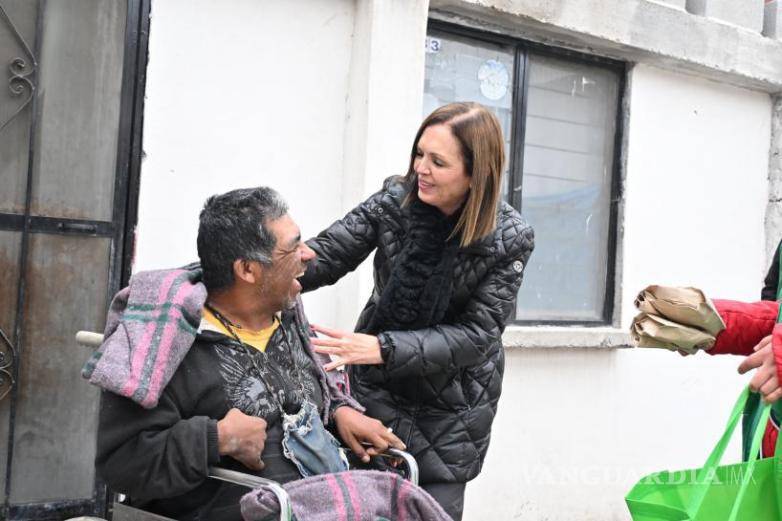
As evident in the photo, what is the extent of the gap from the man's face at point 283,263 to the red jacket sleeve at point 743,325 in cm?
120

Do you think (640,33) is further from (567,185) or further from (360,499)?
(360,499)

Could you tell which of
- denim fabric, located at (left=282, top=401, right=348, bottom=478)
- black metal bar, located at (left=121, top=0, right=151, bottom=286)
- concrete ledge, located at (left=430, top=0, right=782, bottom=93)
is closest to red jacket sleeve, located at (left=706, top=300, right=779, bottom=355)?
denim fabric, located at (left=282, top=401, right=348, bottom=478)

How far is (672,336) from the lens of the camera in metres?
2.52

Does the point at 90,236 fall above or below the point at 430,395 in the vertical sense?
above

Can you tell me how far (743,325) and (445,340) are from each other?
2.85 ft

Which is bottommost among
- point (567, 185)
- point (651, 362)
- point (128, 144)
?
point (651, 362)

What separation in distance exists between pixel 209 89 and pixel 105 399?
2.10 meters

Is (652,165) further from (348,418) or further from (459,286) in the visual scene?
(348,418)

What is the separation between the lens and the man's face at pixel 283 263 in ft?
7.90

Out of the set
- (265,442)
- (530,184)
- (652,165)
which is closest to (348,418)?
(265,442)

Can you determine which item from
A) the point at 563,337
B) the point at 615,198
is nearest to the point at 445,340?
the point at 563,337

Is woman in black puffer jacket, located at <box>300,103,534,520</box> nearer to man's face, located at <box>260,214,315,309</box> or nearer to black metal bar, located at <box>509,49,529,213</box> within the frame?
man's face, located at <box>260,214,315,309</box>

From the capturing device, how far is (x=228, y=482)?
2.21 meters

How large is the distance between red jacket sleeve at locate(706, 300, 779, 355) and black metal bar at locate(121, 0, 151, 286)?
2.39 meters
